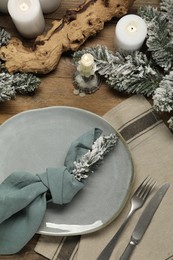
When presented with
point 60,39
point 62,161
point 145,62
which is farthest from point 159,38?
point 62,161

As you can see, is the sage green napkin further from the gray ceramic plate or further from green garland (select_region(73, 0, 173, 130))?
green garland (select_region(73, 0, 173, 130))

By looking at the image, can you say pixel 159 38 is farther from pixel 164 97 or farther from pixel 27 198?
pixel 27 198

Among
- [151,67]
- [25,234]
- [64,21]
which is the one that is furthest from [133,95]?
[25,234]

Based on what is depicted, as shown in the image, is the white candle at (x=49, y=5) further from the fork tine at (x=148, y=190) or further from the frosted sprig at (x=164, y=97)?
the fork tine at (x=148, y=190)

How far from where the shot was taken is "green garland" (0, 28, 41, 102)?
788 millimetres

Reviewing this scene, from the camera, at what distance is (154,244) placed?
727mm

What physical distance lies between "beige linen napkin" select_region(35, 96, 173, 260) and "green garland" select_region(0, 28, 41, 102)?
145mm

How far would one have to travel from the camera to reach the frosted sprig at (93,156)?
73cm

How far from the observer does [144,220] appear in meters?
0.74

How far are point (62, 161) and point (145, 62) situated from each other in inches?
9.1

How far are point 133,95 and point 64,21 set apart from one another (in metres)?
0.19

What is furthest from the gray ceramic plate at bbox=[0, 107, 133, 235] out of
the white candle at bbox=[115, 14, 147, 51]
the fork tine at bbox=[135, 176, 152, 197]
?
the white candle at bbox=[115, 14, 147, 51]

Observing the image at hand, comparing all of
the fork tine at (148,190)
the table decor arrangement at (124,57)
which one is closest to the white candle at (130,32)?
the table decor arrangement at (124,57)

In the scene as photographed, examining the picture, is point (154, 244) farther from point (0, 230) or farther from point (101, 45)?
point (101, 45)
